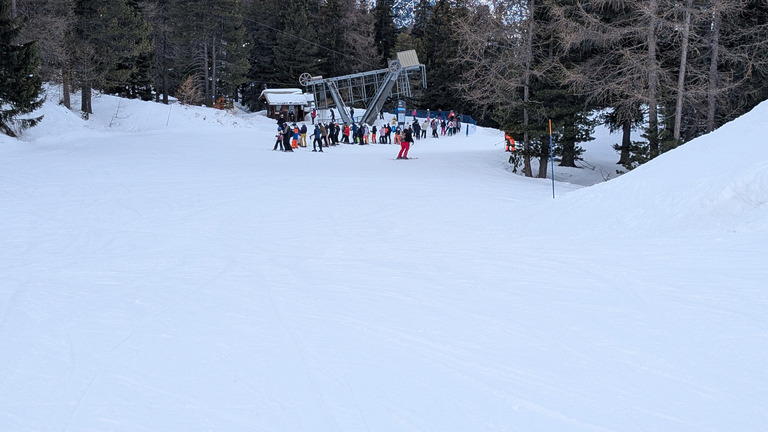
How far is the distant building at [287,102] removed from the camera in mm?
50281

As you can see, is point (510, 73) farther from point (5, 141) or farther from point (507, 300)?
point (5, 141)

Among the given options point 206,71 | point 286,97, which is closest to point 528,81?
point 206,71

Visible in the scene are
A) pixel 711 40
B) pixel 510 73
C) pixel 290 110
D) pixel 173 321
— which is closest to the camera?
pixel 173 321

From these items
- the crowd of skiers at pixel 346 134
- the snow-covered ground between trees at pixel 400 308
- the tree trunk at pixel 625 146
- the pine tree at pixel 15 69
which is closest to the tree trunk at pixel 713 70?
the tree trunk at pixel 625 146

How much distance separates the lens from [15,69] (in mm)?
21844

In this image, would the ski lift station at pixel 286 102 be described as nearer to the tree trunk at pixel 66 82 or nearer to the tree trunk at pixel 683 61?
the tree trunk at pixel 66 82

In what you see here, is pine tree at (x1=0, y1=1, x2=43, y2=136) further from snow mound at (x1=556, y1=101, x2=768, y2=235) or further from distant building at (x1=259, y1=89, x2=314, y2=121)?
distant building at (x1=259, y1=89, x2=314, y2=121)

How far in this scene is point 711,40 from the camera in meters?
18.6

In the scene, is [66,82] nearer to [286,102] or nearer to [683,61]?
[286,102]

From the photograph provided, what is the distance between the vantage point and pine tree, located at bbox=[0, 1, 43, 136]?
70.5ft

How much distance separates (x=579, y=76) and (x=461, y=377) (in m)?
14.8

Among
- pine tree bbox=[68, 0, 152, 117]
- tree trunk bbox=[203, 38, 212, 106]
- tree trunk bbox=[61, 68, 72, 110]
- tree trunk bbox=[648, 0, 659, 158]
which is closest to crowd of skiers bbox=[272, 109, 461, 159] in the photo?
tree trunk bbox=[648, 0, 659, 158]

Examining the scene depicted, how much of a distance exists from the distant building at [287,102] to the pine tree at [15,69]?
2809 centimetres

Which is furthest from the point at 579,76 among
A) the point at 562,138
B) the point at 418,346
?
the point at 418,346
